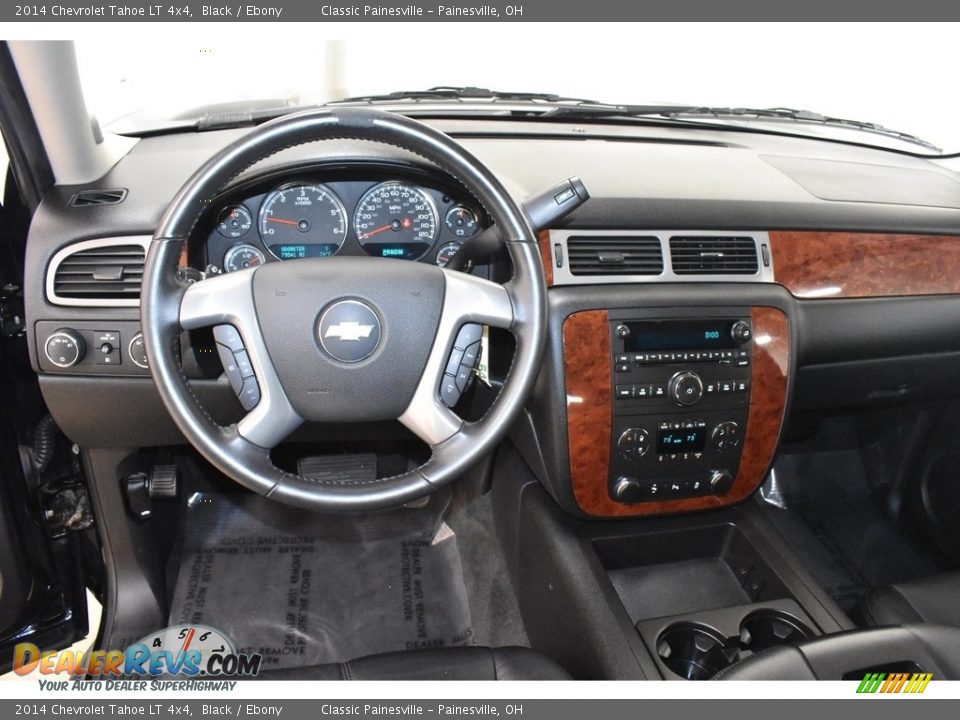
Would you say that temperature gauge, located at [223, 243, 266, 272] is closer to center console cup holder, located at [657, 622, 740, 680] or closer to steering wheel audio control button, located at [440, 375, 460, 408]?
steering wheel audio control button, located at [440, 375, 460, 408]

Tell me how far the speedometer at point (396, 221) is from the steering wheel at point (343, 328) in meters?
0.33

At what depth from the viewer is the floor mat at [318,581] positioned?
192 cm

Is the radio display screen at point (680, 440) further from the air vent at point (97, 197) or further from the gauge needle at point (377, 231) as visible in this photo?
the air vent at point (97, 197)

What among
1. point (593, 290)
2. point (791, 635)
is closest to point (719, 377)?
point (593, 290)

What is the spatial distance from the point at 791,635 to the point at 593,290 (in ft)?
2.71

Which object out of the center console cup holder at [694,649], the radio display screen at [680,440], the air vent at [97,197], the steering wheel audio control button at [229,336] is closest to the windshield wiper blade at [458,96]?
the air vent at [97,197]

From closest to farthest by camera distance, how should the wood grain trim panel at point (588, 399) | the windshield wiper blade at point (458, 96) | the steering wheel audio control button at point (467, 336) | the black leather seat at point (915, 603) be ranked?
1. the steering wheel audio control button at point (467, 336)
2. the black leather seat at point (915, 603)
3. the wood grain trim panel at point (588, 399)
4. the windshield wiper blade at point (458, 96)

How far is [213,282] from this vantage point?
1144 millimetres

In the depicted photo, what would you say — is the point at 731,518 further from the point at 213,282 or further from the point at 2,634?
the point at 2,634

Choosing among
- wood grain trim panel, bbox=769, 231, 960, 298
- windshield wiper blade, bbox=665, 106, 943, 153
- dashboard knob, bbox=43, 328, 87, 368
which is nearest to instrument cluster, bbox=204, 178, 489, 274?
dashboard knob, bbox=43, 328, 87, 368

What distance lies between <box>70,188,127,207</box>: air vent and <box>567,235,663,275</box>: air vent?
0.94 metres

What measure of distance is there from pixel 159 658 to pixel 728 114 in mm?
2173

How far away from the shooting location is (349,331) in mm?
1168

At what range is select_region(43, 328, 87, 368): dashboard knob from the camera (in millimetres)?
1424
